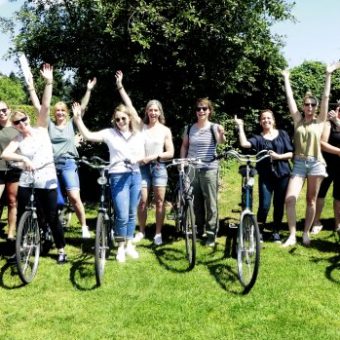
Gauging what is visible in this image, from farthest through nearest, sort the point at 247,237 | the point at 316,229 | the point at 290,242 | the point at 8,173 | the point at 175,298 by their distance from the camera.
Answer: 1. the point at 316,229
2. the point at 8,173
3. the point at 290,242
4. the point at 247,237
5. the point at 175,298

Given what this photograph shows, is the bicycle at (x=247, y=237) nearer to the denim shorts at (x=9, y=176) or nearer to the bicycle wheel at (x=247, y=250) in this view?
the bicycle wheel at (x=247, y=250)

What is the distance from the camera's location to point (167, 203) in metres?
9.54

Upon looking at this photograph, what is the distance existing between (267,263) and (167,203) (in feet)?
13.0

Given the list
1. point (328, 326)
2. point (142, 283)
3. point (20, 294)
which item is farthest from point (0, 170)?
point (328, 326)

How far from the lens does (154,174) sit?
6.42 metres

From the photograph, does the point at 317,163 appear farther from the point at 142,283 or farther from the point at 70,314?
the point at 70,314

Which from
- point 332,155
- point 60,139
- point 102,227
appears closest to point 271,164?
point 332,155

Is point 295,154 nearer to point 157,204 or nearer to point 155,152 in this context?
point 155,152

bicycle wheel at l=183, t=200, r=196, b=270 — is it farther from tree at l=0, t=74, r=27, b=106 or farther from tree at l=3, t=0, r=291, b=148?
tree at l=0, t=74, r=27, b=106

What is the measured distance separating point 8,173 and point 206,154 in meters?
2.94

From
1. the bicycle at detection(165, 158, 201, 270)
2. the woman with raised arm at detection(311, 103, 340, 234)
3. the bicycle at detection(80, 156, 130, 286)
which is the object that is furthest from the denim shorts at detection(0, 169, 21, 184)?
the woman with raised arm at detection(311, 103, 340, 234)

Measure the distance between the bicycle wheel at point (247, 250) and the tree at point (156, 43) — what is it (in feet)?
13.9

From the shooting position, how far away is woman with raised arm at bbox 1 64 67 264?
205 inches

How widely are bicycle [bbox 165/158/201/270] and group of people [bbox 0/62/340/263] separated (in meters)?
0.28
